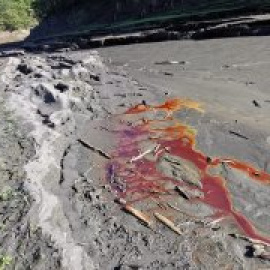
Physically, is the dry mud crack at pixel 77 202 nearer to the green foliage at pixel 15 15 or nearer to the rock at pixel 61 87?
the rock at pixel 61 87

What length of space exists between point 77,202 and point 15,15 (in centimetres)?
5159

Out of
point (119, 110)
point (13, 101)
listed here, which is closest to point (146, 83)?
point (119, 110)

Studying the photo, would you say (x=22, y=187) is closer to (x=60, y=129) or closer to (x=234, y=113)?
(x=60, y=129)

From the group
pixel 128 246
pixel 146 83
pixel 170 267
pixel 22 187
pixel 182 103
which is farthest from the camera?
pixel 146 83

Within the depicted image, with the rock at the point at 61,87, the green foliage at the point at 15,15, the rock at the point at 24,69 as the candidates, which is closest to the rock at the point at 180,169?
the rock at the point at 61,87

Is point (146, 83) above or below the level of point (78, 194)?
below

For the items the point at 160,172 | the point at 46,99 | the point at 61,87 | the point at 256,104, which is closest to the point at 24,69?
the point at 61,87

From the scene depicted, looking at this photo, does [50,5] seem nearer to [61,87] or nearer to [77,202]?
[61,87]

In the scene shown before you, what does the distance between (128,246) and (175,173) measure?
2.51m

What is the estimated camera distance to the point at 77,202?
28.5 ft

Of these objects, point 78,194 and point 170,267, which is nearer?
point 170,267

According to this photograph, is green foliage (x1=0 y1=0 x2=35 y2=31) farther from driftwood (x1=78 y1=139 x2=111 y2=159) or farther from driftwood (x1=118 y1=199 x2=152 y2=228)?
driftwood (x1=118 y1=199 x2=152 y2=228)

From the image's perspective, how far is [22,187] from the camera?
8.78 m

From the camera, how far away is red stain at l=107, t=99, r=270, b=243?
8.62 m
